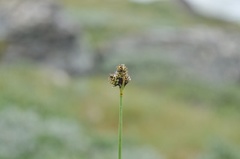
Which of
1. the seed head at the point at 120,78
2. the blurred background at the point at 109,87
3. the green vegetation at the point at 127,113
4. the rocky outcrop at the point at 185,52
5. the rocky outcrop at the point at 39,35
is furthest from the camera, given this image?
the rocky outcrop at the point at 185,52

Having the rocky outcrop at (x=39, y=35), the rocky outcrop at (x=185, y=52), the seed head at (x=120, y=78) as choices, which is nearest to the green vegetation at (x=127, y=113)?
the rocky outcrop at (x=39, y=35)

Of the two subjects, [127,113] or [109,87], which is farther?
[109,87]

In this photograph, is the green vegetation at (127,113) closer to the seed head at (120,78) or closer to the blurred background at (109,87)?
the blurred background at (109,87)

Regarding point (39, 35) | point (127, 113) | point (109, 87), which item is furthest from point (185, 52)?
point (127, 113)

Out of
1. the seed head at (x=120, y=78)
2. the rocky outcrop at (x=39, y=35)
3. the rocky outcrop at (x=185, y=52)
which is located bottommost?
the seed head at (x=120, y=78)

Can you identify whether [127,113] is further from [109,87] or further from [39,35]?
[39,35]

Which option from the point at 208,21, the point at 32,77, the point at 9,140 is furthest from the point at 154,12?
the point at 9,140
